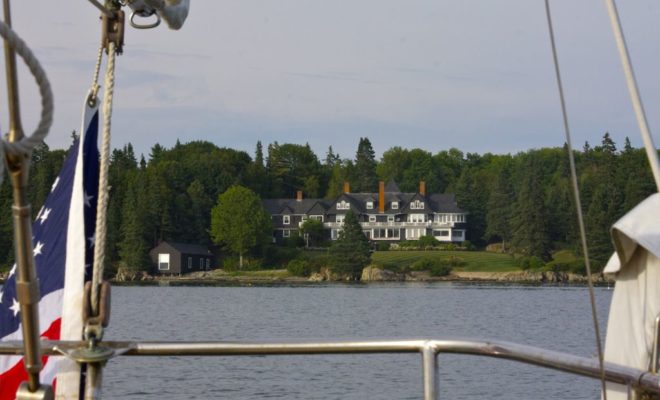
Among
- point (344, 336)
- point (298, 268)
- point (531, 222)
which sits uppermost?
point (531, 222)

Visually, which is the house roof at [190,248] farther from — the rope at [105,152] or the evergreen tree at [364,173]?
the rope at [105,152]

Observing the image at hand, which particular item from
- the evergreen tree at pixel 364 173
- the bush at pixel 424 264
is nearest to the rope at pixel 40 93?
the bush at pixel 424 264

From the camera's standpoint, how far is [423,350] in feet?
9.91

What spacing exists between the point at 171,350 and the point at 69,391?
0.48m

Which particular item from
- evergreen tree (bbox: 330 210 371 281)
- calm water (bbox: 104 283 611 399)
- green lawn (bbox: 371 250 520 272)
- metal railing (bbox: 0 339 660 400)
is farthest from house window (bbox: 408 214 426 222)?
metal railing (bbox: 0 339 660 400)

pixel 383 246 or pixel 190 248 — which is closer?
pixel 190 248

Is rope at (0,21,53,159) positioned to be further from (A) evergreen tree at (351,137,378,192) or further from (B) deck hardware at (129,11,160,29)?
(A) evergreen tree at (351,137,378,192)

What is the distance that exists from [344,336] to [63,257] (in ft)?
61.7

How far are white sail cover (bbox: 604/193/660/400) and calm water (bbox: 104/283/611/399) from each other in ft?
3.07

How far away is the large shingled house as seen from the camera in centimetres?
13388

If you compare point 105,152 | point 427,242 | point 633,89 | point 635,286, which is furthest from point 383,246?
point 105,152

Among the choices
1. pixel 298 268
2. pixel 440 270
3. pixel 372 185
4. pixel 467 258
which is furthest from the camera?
pixel 372 185

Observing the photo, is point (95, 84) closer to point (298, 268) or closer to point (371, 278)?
point (371, 278)

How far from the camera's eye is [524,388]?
23.5m
